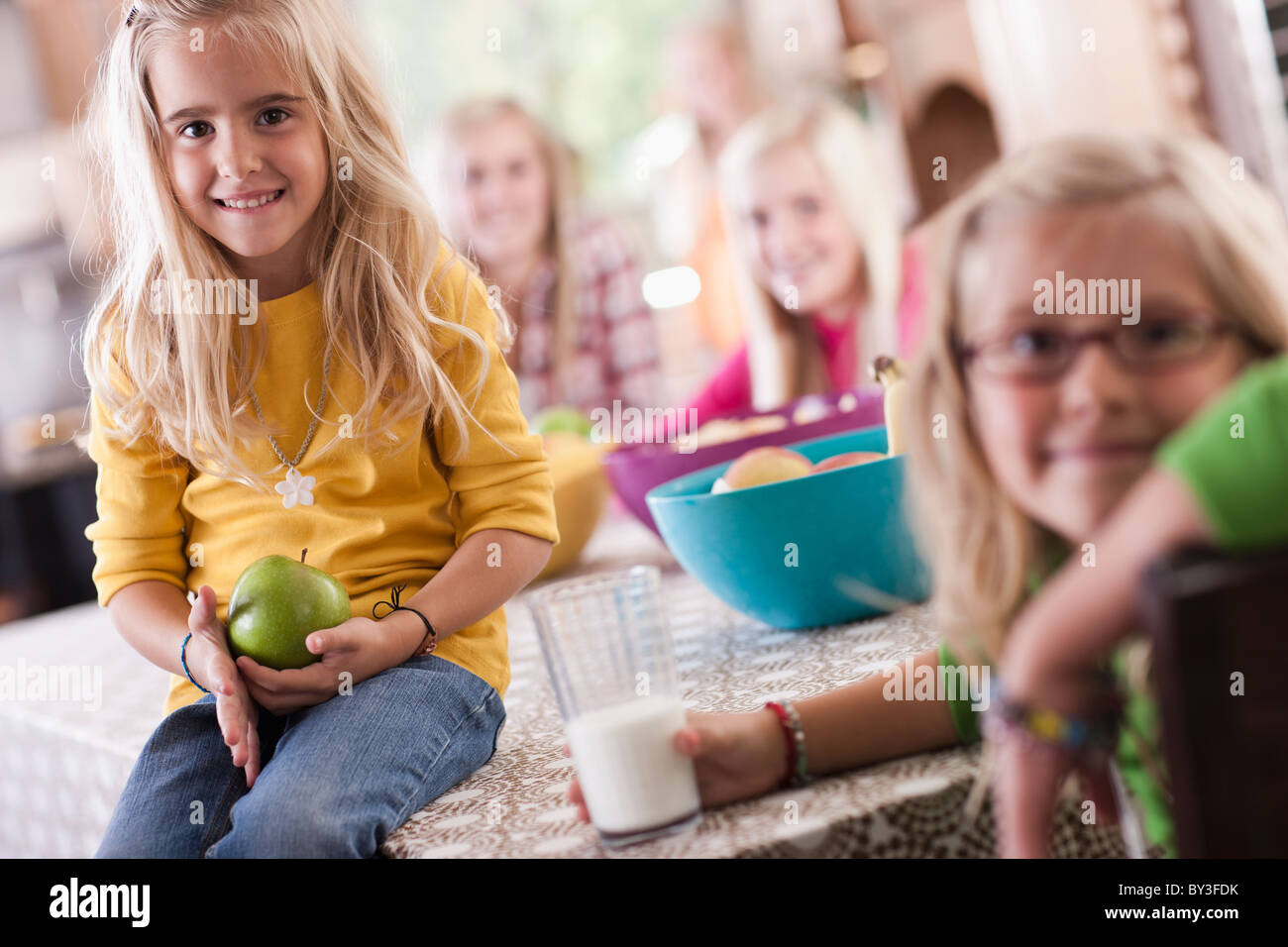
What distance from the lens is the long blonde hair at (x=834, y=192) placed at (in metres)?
1.35

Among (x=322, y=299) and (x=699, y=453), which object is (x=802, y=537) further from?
(x=322, y=299)

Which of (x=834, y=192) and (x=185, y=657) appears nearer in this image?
(x=185, y=657)

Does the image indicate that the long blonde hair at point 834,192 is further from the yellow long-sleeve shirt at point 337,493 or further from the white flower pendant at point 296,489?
the white flower pendant at point 296,489

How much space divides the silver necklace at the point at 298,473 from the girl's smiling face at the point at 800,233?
629 millimetres

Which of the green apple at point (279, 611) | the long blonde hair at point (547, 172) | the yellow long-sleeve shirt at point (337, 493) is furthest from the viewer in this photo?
the long blonde hair at point (547, 172)

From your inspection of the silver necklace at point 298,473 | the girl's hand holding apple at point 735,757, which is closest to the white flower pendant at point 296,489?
the silver necklace at point 298,473

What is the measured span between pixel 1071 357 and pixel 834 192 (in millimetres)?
941

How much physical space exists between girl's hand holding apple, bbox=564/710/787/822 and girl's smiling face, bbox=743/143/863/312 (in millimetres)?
719

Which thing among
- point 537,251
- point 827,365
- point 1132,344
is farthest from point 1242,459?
point 537,251

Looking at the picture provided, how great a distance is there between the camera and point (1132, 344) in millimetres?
490

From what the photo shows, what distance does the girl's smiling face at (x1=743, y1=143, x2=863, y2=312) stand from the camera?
134cm
